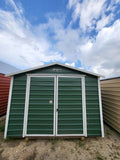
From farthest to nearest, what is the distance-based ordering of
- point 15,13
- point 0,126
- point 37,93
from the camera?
point 15,13 < point 0,126 < point 37,93

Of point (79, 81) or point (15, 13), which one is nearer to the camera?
point (79, 81)

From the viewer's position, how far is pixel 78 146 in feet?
7.24

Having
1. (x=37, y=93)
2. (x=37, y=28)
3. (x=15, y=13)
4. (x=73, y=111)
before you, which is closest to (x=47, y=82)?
(x=37, y=93)

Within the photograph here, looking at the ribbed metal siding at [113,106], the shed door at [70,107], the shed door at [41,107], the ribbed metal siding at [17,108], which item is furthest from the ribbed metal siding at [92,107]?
the ribbed metal siding at [17,108]

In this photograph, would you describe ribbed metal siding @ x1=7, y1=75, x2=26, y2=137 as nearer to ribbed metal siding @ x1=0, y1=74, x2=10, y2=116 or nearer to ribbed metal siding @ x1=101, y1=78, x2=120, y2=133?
ribbed metal siding @ x1=0, y1=74, x2=10, y2=116

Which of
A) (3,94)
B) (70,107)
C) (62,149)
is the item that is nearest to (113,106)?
(70,107)

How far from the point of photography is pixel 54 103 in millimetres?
2584

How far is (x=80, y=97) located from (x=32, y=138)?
2.46 metres

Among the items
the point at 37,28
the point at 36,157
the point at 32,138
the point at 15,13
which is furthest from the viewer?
the point at 37,28

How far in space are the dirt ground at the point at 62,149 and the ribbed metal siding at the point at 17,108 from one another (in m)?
0.38

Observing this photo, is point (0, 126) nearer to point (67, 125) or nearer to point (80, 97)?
point (67, 125)

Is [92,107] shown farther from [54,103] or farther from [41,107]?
[41,107]

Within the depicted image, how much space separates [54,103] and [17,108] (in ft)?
4.86

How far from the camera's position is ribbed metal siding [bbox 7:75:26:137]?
243 centimetres
